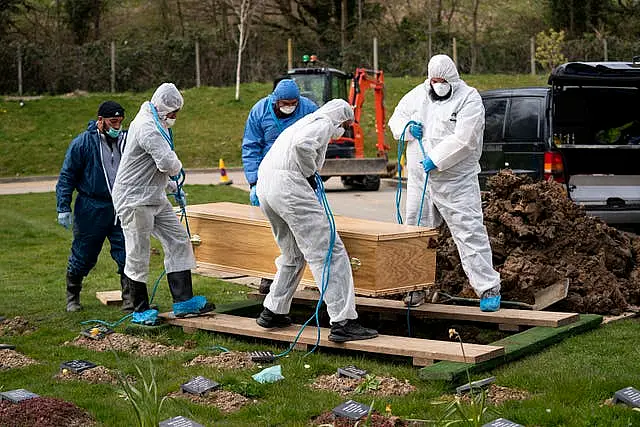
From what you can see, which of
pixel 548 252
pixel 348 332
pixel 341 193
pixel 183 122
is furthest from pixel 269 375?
pixel 183 122

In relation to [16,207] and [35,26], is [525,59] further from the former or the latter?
[16,207]

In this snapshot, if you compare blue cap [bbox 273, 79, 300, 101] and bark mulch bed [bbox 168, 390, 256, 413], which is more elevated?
blue cap [bbox 273, 79, 300, 101]

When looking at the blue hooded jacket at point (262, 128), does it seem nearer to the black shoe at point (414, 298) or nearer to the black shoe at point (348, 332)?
the black shoe at point (414, 298)

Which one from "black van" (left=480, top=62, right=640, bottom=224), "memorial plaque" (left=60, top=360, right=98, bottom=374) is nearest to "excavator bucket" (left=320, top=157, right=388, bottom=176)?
"black van" (left=480, top=62, right=640, bottom=224)

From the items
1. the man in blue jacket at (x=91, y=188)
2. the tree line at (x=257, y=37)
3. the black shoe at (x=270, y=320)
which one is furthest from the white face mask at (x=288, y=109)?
the tree line at (x=257, y=37)

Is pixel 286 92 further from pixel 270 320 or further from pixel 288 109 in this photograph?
pixel 270 320

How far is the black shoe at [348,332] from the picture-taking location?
6.95 meters

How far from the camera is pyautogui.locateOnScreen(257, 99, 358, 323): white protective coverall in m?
6.86

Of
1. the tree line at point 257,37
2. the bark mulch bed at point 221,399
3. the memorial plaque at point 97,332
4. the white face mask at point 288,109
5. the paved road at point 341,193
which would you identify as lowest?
the paved road at point 341,193

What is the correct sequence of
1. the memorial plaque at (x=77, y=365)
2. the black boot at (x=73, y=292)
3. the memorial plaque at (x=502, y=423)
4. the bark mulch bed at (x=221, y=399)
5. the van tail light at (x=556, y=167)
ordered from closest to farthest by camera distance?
1. the memorial plaque at (x=502, y=423)
2. the bark mulch bed at (x=221, y=399)
3. the memorial plaque at (x=77, y=365)
4. the black boot at (x=73, y=292)
5. the van tail light at (x=556, y=167)

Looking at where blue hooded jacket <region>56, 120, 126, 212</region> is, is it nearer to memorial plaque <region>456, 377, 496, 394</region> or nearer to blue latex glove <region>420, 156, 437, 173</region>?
blue latex glove <region>420, 156, 437, 173</region>

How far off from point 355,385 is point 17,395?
6.42 ft

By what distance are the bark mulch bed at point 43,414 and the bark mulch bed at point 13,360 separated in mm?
1252

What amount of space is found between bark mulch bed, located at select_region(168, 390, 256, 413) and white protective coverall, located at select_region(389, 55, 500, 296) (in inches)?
99.5
